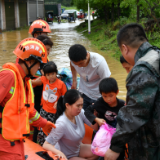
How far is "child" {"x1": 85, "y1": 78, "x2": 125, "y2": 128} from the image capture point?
9.74 feet

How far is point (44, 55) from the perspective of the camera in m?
2.58

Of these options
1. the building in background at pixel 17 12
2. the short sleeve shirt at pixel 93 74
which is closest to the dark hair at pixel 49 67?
the short sleeve shirt at pixel 93 74

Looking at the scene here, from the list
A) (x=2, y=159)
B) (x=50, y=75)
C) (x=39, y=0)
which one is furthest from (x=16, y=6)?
(x=2, y=159)

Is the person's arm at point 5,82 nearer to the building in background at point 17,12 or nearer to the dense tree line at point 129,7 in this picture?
the dense tree line at point 129,7

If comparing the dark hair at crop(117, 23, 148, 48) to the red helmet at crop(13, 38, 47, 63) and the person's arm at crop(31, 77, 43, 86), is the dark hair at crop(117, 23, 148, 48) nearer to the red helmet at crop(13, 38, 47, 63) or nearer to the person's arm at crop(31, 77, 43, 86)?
the red helmet at crop(13, 38, 47, 63)

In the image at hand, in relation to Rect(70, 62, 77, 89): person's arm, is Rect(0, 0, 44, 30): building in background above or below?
above

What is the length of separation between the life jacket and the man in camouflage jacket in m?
0.87

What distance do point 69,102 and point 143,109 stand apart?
1.29 metres

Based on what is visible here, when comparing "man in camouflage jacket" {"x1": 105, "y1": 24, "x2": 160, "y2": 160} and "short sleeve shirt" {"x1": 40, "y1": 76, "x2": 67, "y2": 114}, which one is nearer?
"man in camouflage jacket" {"x1": 105, "y1": 24, "x2": 160, "y2": 160}

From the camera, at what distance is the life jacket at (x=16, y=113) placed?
7.27ft

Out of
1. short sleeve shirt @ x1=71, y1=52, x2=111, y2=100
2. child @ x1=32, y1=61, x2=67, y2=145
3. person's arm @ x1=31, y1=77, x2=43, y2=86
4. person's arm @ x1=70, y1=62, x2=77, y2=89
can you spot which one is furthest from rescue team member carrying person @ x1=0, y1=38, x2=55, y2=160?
person's arm @ x1=70, y1=62, x2=77, y2=89

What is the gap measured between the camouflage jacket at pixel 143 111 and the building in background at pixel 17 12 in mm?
25799

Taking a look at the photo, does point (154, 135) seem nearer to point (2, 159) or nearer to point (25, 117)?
point (25, 117)

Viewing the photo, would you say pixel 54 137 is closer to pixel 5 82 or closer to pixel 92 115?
pixel 92 115
